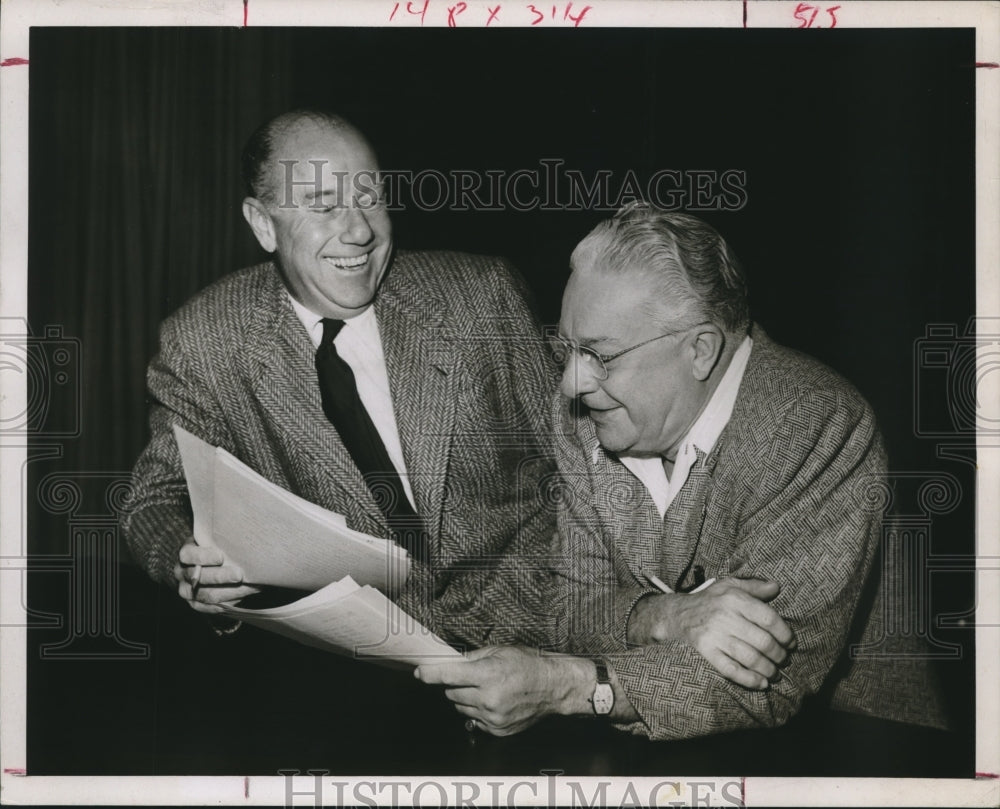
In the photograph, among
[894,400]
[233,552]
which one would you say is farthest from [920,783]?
[233,552]

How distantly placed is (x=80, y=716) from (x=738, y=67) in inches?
126

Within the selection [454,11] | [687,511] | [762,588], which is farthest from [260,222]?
[762,588]

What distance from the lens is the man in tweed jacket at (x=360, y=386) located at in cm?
384

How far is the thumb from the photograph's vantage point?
3.77 metres

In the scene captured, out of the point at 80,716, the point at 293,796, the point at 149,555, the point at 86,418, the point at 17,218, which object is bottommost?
the point at 293,796

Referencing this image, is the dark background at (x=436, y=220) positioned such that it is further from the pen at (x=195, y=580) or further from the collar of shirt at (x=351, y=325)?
the collar of shirt at (x=351, y=325)

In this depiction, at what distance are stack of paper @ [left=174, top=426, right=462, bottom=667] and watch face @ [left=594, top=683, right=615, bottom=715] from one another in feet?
1.58

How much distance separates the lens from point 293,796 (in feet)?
13.0

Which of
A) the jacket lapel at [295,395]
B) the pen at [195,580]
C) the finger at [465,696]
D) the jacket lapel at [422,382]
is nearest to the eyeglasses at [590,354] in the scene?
the jacket lapel at [422,382]

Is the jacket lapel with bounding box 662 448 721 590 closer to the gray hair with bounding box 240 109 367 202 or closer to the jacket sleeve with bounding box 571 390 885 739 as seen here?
the jacket sleeve with bounding box 571 390 885 739

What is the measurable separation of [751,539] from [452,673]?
109 centimetres

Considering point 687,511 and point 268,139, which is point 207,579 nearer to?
point 268,139

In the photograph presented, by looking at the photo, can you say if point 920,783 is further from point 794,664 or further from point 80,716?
point 80,716

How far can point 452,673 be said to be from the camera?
3.82m
